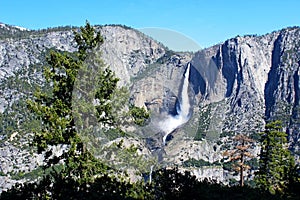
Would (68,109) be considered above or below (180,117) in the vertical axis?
above

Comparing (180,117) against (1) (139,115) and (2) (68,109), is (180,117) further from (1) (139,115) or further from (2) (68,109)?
(2) (68,109)

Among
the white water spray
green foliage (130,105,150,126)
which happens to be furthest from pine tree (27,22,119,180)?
the white water spray

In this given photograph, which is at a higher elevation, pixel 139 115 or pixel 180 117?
pixel 139 115

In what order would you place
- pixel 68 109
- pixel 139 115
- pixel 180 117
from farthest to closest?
pixel 139 115 → pixel 68 109 → pixel 180 117

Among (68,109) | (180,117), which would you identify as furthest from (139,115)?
(180,117)

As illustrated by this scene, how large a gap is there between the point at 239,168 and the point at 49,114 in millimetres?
19099

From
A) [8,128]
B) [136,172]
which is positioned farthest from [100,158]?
[8,128]

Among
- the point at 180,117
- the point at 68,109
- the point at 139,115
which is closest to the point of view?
the point at 180,117

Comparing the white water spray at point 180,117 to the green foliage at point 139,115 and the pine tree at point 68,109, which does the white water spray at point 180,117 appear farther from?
the pine tree at point 68,109

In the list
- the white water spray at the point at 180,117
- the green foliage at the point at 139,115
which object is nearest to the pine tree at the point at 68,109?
the green foliage at the point at 139,115

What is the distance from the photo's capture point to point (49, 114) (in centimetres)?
1113

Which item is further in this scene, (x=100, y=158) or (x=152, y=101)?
(x=100, y=158)

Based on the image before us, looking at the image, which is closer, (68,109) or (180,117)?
(180,117)

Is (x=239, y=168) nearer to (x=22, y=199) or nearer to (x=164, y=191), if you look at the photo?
(x=164, y=191)
